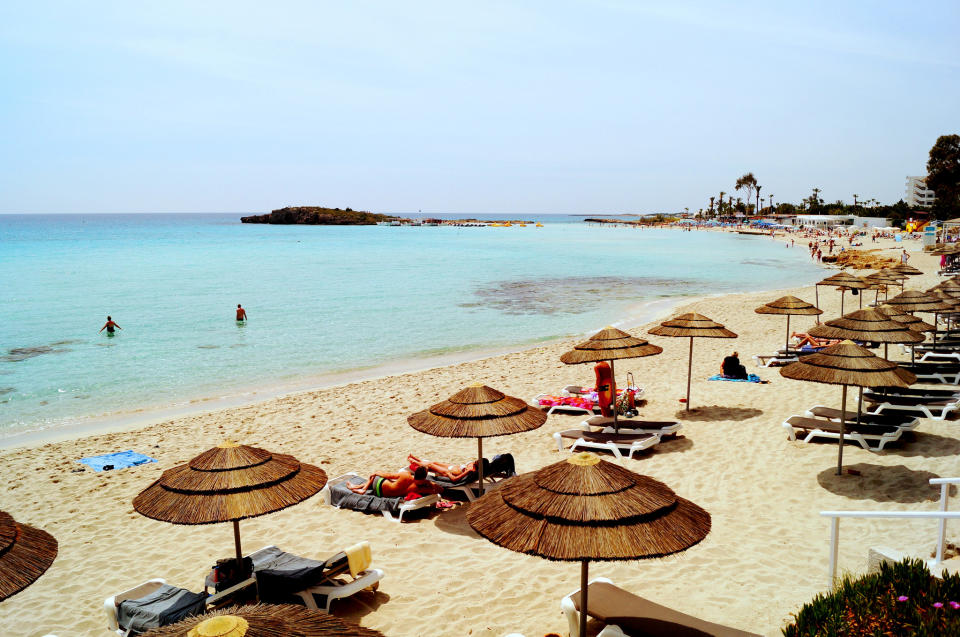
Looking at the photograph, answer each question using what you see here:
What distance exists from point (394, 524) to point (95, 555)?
3469 millimetres

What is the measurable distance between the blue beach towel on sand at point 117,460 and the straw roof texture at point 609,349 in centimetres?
735

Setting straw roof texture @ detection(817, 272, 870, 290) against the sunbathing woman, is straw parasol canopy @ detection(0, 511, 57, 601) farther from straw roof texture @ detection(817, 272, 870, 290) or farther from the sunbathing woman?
straw roof texture @ detection(817, 272, 870, 290)

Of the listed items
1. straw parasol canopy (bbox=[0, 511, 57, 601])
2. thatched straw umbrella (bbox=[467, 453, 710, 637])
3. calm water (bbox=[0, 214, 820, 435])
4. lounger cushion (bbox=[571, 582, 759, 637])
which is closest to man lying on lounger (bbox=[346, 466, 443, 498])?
lounger cushion (bbox=[571, 582, 759, 637])

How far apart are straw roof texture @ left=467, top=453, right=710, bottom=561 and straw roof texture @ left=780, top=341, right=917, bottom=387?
4146 millimetres

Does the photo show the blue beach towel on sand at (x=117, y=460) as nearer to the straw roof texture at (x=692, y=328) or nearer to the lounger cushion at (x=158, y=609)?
the lounger cushion at (x=158, y=609)

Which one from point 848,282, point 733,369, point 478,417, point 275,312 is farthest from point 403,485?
point 275,312

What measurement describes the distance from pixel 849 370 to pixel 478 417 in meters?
4.47

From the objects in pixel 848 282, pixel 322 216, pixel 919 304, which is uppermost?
pixel 322 216

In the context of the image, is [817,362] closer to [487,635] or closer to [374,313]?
[487,635]

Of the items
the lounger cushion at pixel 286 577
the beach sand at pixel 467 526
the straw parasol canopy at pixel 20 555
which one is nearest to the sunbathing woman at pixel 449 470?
the beach sand at pixel 467 526

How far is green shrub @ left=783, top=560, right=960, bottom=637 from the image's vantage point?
3.87 meters

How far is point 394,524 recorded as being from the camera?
7.74 m

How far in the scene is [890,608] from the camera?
416cm

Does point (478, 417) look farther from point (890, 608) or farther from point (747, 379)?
point (747, 379)
